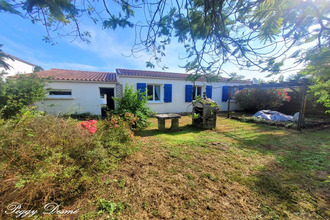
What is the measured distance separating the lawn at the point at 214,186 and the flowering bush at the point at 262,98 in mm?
7382

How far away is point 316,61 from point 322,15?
40.9 inches

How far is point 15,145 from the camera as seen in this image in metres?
1.60

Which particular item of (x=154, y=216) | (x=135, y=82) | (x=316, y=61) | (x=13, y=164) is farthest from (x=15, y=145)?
(x=135, y=82)

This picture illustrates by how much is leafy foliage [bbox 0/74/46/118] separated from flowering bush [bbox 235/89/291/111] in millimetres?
13447

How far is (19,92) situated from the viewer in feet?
16.5

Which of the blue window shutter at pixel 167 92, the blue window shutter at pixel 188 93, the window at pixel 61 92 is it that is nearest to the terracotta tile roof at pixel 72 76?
the window at pixel 61 92

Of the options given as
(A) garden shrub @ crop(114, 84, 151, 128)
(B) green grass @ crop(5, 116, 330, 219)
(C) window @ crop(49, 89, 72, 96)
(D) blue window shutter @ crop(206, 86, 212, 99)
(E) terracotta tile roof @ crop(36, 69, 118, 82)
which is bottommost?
(B) green grass @ crop(5, 116, 330, 219)

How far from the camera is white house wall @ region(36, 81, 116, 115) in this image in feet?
23.2

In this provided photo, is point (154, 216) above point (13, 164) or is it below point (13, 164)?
below

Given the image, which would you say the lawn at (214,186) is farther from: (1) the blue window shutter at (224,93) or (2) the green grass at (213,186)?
(1) the blue window shutter at (224,93)

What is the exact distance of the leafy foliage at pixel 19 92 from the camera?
183 inches

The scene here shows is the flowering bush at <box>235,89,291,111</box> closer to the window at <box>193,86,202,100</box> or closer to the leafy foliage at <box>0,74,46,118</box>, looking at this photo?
the window at <box>193,86,202,100</box>

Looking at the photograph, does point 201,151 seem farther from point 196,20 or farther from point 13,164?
point 13,164

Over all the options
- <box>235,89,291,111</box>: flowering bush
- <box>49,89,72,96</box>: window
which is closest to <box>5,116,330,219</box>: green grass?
<box>49,89,72,96</box>: window
